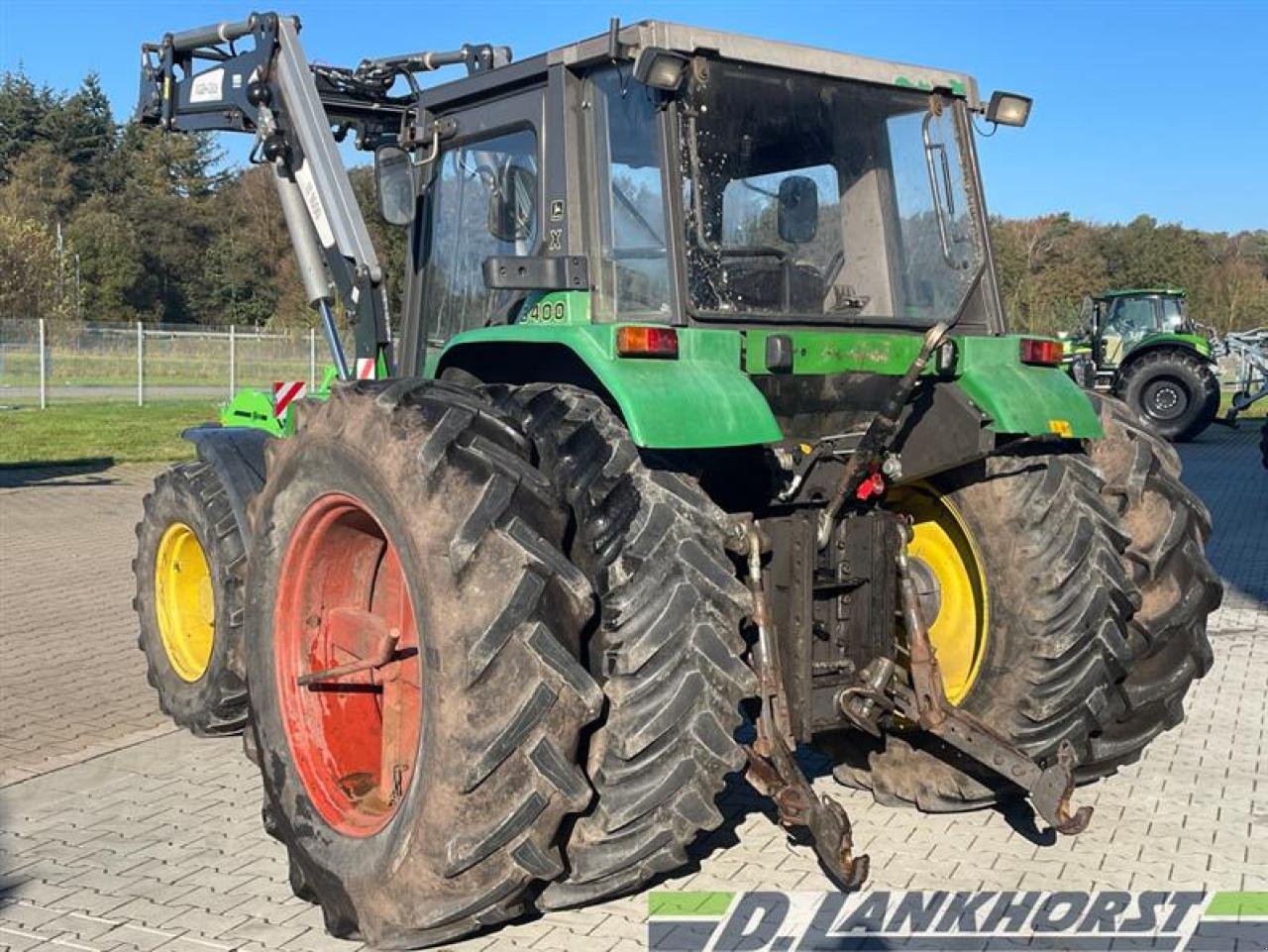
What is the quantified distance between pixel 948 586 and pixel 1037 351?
3.06ft

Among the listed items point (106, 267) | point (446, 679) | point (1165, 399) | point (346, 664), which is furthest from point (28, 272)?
point (446, 679)

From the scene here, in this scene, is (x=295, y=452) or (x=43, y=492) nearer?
(x=295, y=452)

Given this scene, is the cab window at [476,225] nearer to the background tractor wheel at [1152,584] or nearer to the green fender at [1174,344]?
the background tractor wheel at [1152,584]

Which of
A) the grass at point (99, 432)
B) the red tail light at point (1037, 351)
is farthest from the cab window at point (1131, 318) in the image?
the red tail light at point (1037, 351)

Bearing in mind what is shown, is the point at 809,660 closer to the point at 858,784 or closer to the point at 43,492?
the point at 858,784

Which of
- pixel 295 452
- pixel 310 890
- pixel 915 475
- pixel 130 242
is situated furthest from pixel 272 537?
pixel 130 242

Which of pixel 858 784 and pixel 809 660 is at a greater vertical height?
pixel 809 660

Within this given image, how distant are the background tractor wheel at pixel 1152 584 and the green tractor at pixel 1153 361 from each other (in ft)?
62.6

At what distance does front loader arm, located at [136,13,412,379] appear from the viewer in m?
6.08

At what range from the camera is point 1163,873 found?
4.77 metres

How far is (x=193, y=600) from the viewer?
6652 millimetres

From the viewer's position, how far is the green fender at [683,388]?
3871 millimetres

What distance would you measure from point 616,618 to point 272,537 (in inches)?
52.2

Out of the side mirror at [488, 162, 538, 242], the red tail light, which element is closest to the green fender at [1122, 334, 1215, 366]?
the red tail light
